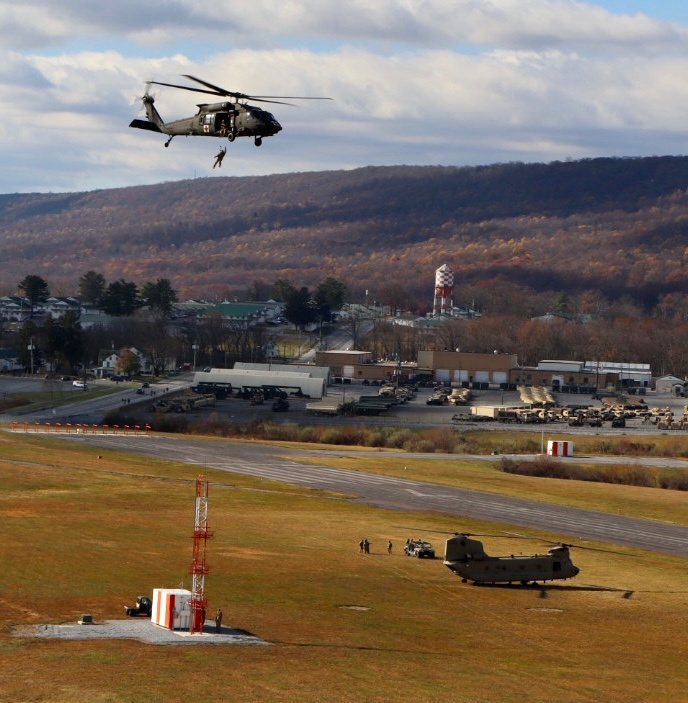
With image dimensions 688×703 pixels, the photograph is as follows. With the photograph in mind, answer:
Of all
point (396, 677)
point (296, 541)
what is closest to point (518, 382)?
point (296, 541)

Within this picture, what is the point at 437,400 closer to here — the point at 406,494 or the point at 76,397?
the point at 76,397

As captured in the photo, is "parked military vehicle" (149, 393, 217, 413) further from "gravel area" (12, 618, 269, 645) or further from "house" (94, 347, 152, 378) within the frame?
"gravel area" (12, 618, 269, 645)

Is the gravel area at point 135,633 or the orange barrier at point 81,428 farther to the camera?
the orange barrier at point 81,428

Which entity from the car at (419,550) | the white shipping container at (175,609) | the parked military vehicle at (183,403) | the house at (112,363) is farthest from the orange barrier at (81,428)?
the white shipping container at (175,609)

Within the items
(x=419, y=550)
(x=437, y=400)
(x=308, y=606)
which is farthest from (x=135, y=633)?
(x=437, y=400)

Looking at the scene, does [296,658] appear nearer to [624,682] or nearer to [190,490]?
[624,682]

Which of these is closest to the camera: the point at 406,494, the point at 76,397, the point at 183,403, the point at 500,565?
the point at 500,565

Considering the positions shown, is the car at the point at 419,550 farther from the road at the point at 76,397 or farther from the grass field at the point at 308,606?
the road at the point at 76,397
